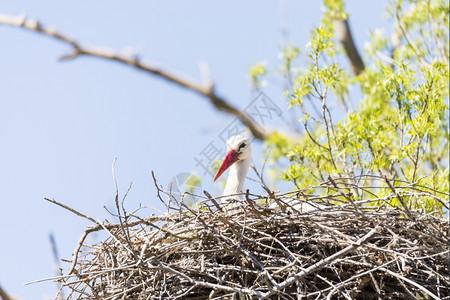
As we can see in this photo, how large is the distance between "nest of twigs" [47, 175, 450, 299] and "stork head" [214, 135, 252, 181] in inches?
Answer: 56.8

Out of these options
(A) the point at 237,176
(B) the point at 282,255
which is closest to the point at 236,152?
(A) the point at 237,176

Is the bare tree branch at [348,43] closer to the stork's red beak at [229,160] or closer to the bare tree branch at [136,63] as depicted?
the stork's red beak at [229,160]

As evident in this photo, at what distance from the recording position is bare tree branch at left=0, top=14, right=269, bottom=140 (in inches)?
96.3

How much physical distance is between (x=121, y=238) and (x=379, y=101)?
3234 millimetres

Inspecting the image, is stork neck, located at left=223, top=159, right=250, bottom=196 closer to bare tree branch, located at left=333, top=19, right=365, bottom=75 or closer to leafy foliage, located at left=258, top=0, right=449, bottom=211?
leafy foliage, located at left=258, top=0, right=449, bottom=211

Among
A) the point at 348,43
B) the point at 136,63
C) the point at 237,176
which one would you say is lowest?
the point at 136,63

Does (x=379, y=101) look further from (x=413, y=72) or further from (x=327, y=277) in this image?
(x=327, y=277)

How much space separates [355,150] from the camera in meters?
5.87

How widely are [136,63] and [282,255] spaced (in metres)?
1.69

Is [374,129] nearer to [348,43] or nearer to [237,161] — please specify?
[237,161]

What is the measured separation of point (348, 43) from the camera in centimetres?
934

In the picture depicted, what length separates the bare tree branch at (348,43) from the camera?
9.17 meters

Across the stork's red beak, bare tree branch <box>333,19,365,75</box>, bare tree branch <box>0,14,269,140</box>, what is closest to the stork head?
the stork's red beak

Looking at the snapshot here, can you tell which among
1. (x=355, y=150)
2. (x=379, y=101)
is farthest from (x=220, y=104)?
(x=379, y=101)
